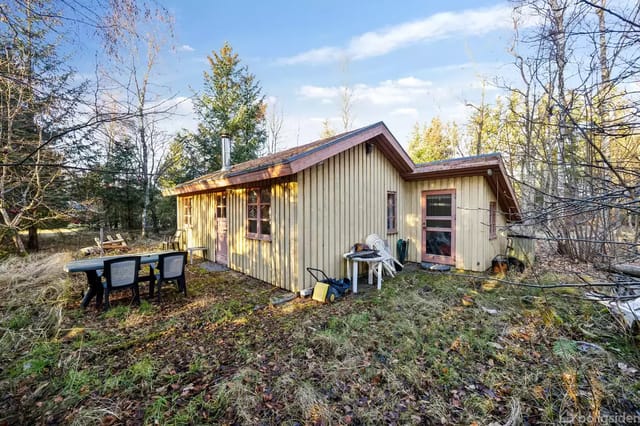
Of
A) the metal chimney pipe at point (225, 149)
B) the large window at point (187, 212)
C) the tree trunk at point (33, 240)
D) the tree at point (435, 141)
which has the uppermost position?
the tree at point (435, 141)

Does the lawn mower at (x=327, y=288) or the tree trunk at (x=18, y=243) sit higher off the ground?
the tree trunk at (x=18, y=243)

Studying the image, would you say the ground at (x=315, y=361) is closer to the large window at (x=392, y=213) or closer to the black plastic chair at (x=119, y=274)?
the black plastic chair at (x=119, y=274)

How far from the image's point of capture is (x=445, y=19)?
6316 mm

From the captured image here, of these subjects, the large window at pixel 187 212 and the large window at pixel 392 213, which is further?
the large window at pixel 187 212

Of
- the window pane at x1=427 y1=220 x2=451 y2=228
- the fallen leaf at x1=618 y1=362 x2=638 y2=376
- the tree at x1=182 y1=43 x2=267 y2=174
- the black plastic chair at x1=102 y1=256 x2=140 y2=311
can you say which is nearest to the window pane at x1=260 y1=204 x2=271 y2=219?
the black plastic chair at x1=102 y1=256 x2=140 y2=311

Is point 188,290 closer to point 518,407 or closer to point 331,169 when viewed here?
point 331,169

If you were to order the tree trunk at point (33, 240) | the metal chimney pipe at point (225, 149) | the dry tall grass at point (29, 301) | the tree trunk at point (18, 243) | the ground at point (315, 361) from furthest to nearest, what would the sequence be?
the tree trunk at point (33, 240)
the metal chimney pipe at point (225, 149)
the tree trunk at point (18, 243)
the dry tall grass at point (29, 301)
the ground at point (315, 361)

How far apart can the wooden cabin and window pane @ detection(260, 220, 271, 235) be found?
0.02m

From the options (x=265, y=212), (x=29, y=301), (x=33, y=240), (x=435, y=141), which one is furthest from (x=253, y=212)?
(x=435, y=141)

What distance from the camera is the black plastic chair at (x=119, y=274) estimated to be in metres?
4.24

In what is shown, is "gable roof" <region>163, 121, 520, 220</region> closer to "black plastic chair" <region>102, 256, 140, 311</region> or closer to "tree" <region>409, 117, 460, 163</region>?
"black plastic chair" <region>102, 256, 140, 311</region>

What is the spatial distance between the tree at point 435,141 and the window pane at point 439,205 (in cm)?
1391

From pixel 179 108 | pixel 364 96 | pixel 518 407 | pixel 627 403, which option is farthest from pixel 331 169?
pixel 364 96

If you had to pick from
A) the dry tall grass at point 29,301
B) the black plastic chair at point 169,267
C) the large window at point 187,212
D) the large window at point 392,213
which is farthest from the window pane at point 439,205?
the large window at point 187,212
